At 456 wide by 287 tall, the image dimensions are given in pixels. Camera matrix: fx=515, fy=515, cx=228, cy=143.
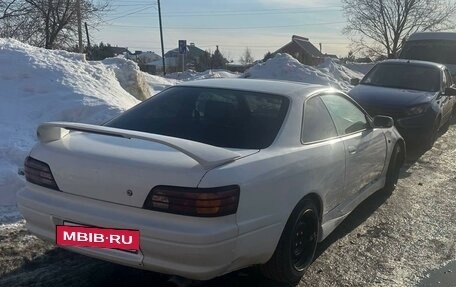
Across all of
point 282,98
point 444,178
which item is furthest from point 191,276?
point 444,178

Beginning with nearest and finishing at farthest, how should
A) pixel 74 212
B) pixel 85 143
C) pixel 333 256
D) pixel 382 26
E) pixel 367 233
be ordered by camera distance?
pixel 74 212
pixel 85 143
pixel 333 256
pixel 367 233
pixel 382 26

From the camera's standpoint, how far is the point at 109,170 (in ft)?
10.6

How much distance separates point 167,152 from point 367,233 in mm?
2617

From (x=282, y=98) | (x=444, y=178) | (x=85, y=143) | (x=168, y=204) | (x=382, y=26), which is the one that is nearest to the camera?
(x=168, y=204)

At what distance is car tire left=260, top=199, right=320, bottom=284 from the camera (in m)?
3.66

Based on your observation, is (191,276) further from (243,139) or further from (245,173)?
(243,139)

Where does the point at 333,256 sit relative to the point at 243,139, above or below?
below

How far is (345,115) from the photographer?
495cm

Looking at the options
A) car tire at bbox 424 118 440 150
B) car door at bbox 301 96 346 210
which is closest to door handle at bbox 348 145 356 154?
car door at bbox 301 96 346 210

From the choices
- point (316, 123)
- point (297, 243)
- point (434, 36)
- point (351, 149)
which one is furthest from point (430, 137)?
point (434, 36)

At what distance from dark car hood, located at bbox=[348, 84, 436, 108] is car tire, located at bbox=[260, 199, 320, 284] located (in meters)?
5.19

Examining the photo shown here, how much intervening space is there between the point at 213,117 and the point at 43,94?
17.8ft

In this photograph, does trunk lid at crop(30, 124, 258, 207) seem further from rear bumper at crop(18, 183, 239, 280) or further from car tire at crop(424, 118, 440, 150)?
car tire at crop(424, 118, 440, 150)

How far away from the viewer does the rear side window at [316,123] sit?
13.5ft
